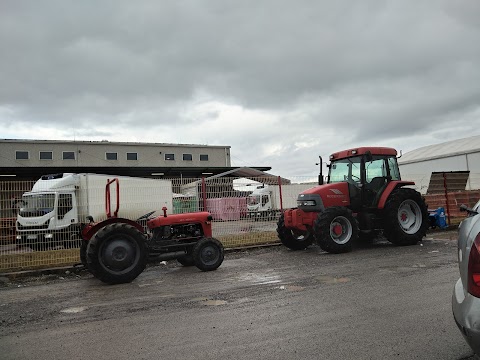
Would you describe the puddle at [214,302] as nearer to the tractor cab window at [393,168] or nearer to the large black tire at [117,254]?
the large black tire at [117,254]

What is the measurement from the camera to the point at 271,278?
718 centimetres

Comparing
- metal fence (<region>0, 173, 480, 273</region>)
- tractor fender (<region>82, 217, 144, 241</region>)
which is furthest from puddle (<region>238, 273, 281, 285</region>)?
metal fence (<region>0, 173, 480, 273</region>)

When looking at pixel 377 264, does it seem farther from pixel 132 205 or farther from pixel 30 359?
pixel 132 205

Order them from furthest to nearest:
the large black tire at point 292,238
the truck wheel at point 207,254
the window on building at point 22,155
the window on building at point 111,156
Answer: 1. the window on building at point 111,156
2. the window on building at point 22,155
3. the large black tire at point 292,238
4. the truck wheel at point 207,254

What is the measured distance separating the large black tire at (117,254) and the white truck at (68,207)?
215cm

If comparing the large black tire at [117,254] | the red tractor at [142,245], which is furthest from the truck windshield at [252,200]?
the large black tire at [117,254]

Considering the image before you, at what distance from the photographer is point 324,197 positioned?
10.2 meters

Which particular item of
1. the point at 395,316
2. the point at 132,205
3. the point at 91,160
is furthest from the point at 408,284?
the point at 91,160

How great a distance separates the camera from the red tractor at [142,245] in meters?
7.32

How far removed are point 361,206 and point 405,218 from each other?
1.33 meters

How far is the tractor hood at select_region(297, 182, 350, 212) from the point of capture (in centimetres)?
1012

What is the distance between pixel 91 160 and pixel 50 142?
156 inches

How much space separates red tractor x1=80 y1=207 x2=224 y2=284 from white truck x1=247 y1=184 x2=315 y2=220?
9.90ft

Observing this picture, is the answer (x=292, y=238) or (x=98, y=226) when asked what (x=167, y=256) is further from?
(x=292, y=238)
